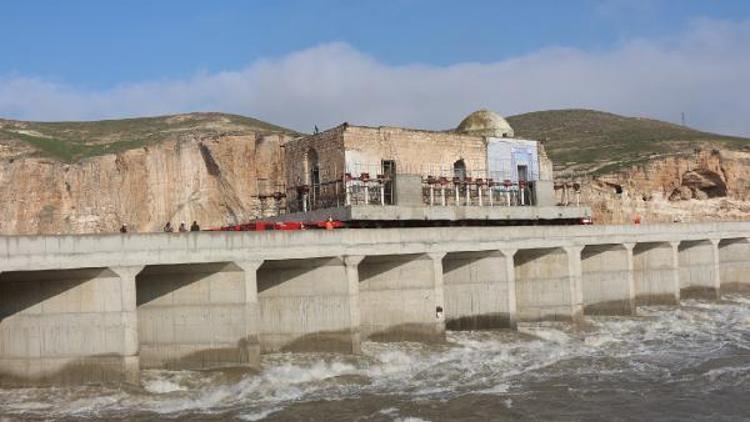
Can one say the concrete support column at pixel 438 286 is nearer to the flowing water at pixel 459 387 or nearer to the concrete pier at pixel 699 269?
the flowing water at pixel 459 387

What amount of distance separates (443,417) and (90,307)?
10.4m

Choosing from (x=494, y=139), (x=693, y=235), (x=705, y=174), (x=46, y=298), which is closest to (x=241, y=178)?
(x=494, y=139)

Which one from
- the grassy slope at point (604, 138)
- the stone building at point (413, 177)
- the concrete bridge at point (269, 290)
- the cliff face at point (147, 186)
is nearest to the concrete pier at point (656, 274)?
the concrete bridge at point (269, 290)

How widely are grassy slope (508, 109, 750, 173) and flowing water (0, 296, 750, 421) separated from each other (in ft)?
136

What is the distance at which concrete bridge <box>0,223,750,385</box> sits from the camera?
2152cm

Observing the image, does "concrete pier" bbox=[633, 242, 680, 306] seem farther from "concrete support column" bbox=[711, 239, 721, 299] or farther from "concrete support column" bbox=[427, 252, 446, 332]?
"concrete support column" bbox=[427, 252, 446, 332]

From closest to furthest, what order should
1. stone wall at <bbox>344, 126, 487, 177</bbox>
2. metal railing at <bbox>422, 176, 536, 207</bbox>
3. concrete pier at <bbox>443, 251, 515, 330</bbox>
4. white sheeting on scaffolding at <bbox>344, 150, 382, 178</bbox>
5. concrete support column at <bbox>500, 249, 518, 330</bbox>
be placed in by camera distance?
1. concrete support column at <bbox>500, 249, 518, 330</bbox>
2. concrete pier at <bbox>443, 251, 515, 330</bbox>
3. white sheeting on scaffolding at <bbox>344, 150, 382, 178</bbox>
4. stone wall at <bbox>344, 126, 487, 177</bbox>
5. metal railing at <bbox>422, 176, 536, 207</bbox>

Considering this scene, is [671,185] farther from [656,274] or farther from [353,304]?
[353,304]

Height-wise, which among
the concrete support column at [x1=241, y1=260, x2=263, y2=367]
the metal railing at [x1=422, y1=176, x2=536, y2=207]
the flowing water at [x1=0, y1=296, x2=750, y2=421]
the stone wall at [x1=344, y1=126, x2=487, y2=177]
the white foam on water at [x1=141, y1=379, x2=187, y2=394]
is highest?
the stone wall at [x1=344, y1=126, x2=487, y2=177]

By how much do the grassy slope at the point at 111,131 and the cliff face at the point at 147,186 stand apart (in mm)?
1284

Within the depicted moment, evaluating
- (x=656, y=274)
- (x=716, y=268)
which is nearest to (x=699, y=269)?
(x=716, y=268)

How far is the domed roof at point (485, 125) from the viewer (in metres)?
47.8

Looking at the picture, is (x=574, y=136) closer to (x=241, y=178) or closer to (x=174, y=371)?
(x=241, y=178)

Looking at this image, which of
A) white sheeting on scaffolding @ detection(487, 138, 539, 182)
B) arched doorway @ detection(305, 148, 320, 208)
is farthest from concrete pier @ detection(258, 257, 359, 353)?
white sheeting on scaffolding @ detection(487, 138, 539, 182)
